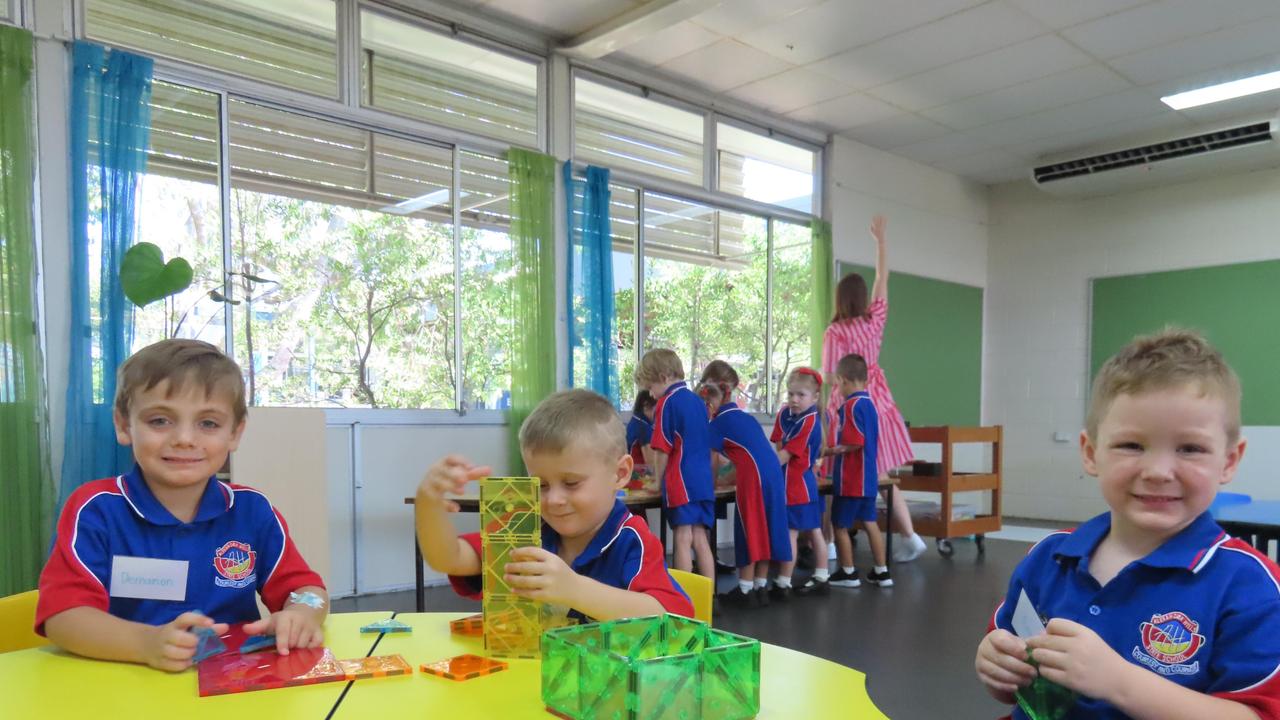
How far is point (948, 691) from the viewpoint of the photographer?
2.95m

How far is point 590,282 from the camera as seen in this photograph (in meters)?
5.48

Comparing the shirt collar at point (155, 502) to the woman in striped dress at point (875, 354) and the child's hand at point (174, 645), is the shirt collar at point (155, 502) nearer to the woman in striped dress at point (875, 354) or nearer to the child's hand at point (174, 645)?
the child's hand at point (174, 645)

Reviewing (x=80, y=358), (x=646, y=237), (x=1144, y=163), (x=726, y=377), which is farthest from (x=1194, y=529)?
A: (x=1144, y=163)

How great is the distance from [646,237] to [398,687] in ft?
17.2

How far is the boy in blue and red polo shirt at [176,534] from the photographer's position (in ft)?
3.88

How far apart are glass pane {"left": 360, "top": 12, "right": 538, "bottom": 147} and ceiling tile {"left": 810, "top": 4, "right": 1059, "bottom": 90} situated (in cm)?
203

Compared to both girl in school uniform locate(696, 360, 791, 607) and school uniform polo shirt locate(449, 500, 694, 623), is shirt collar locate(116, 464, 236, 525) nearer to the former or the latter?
school uniform polo shirt locate(449, 500, 694, 623)

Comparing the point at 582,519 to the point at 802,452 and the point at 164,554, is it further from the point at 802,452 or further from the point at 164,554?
the point at 802,452

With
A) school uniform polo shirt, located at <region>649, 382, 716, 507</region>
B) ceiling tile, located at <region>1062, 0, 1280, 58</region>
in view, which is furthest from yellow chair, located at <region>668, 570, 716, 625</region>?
ceiling tile, located at <region>1062, 0, 1280, 58</region>

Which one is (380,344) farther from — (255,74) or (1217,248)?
(1217,248)

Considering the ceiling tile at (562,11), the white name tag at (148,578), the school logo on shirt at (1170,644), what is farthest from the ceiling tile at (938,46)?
the white name tag at (148,578)

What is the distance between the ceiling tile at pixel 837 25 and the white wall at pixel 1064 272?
4.03 meters

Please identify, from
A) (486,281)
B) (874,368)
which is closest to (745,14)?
(486,281)

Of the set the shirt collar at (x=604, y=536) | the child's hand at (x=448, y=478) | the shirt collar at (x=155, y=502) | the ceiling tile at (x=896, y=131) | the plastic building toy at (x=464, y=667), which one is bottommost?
the plastic building toy at (x=464, y=667)
